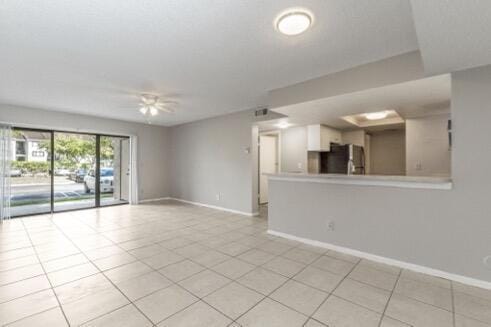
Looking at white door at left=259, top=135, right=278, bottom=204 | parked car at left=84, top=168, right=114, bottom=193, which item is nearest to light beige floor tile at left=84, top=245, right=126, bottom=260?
parked car at left=84, top=168, right=114, bottom=193

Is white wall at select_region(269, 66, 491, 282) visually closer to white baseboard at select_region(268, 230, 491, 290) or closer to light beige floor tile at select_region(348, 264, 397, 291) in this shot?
white baseboard at select_region(268, 230, 491, 290)

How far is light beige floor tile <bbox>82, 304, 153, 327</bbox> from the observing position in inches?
66.7

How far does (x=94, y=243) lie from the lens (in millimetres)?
3430

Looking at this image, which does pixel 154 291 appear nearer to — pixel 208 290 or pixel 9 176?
pixel 208 290

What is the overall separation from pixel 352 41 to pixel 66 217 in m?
6.44

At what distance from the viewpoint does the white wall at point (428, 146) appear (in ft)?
12.3

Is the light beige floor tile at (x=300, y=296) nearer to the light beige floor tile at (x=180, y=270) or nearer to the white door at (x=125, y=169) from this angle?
the light beige floor tile at (x=180, y=270)

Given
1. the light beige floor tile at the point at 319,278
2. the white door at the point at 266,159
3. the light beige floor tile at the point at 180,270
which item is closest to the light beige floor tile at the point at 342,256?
the light beige floor tile at the point at 319,278

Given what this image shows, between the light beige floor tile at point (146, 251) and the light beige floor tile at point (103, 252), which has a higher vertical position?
the light beige floor tile at point (103, 252)

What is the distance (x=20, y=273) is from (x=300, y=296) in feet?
10.2

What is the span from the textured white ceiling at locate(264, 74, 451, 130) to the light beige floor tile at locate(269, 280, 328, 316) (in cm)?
242

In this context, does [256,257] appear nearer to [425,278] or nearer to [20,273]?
[425,278]

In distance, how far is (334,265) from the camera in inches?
107

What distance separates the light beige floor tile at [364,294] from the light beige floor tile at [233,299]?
2.69 feet
